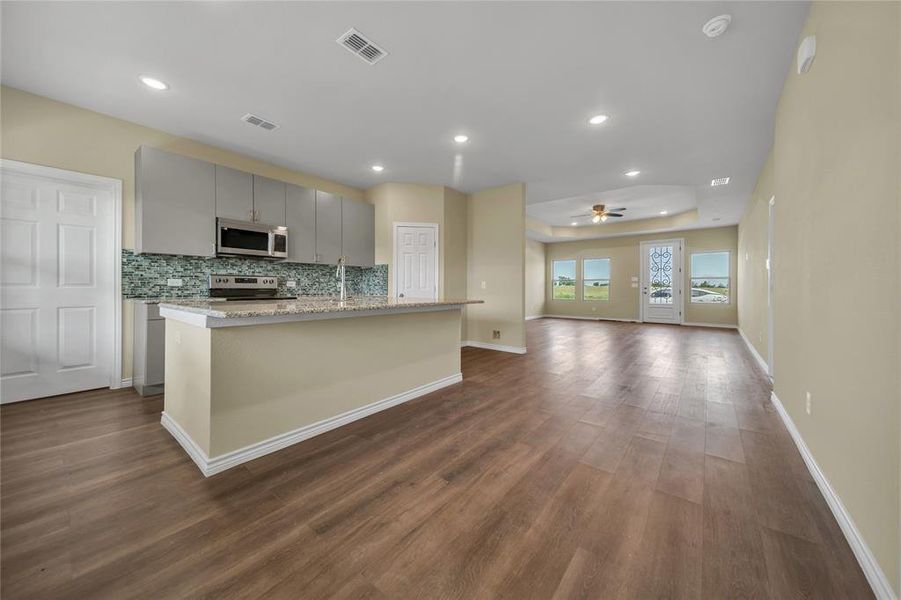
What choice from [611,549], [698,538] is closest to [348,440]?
[611,549]

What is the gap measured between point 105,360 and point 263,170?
110 inches

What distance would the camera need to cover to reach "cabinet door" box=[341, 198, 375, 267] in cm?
507

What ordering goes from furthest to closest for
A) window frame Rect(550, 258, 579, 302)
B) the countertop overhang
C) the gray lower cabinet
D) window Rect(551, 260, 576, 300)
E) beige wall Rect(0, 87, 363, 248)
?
window Rect(551, 260, 576, 300) < window frame Rect(550, 258, 579, 302) < the gray lower cabinet < beige wall Rect(0, 87, 363, 248) < the countertop overhang

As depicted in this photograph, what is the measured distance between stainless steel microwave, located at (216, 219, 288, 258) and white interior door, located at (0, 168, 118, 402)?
3.02ft

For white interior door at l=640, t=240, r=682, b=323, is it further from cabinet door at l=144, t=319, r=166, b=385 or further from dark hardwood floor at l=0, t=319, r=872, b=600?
cabinet door at l=144, t=319, r=166, b=385

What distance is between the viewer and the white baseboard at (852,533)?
1124 millimetres

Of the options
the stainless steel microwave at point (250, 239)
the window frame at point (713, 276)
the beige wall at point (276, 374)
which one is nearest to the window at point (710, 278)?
the window frame at point (713, 276)

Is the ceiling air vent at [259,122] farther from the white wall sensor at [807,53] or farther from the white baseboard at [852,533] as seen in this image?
→ the white baseboard at [852,533]

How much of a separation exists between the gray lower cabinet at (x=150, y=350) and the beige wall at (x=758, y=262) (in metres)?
6.74

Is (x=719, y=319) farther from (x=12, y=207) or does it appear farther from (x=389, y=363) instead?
(x=12, y=207)

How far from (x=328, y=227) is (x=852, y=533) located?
535 cm

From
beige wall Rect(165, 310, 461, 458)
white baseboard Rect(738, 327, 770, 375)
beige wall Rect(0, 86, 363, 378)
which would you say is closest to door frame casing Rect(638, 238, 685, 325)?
white baseboard Rect(738, 327, 770, 375)

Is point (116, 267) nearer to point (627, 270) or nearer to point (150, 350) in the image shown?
point (150, 350)

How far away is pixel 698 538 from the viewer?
1.40 meters
